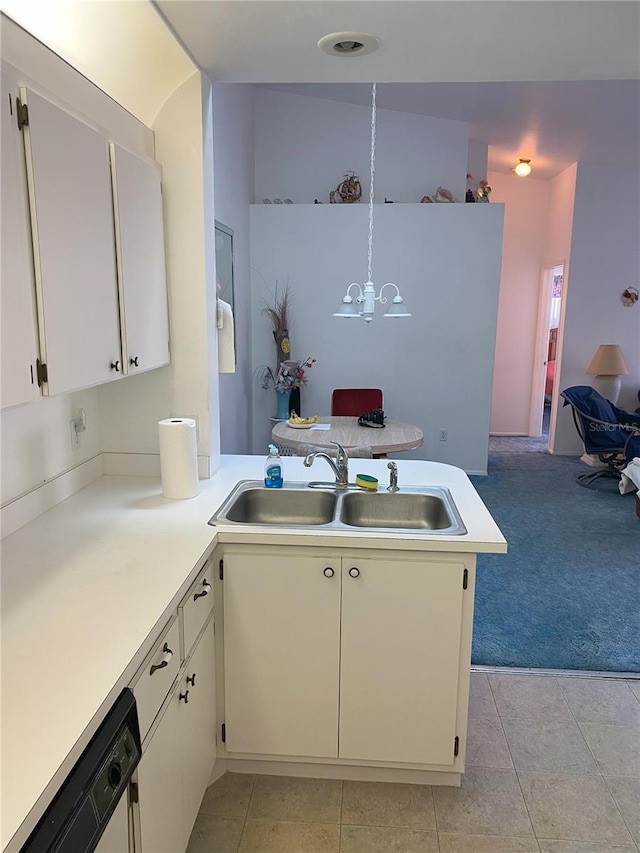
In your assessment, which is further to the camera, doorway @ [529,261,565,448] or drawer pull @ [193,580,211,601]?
doorway @ [529,261,565,448]

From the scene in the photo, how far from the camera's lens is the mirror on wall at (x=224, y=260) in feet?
14.3

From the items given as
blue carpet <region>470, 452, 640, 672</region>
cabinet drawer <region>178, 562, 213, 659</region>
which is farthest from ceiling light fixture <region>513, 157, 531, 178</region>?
cabinet drawer <region>178, 562, 213, 659</region>

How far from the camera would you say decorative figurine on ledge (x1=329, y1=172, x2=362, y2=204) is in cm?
561

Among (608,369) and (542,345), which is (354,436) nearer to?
(608,369)

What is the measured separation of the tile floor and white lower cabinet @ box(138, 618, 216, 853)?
0.22m

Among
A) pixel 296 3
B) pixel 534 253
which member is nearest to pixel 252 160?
pixel 534 253

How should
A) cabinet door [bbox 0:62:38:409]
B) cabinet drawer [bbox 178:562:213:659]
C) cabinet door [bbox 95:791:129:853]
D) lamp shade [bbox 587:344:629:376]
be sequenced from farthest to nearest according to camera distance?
lamp shade [bbox 587:344:629:376]
cabinet drawer [bbox 178:562:213:659]
cabinet door [bbox 0:62:38:409]
cabinet door [bbox 95:791:129:853]

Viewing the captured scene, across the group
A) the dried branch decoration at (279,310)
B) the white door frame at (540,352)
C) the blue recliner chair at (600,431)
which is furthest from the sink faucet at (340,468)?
the white door frame at (540,352)

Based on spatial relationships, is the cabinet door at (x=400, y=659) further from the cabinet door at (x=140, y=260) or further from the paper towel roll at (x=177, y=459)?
the cabinet door at (x=140, y=260)

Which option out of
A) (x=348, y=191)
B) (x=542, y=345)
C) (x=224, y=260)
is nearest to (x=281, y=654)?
(x=224, y=260)

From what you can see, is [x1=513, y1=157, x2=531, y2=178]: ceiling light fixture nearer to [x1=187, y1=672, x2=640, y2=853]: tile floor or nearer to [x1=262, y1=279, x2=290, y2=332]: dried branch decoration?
[x1=262, y1=279, x2=290, y2=332]: dried branch decoration

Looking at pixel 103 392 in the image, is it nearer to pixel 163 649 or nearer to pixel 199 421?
pixel 199 421

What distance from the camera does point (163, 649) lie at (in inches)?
57.1

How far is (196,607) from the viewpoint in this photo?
5.68 ft
